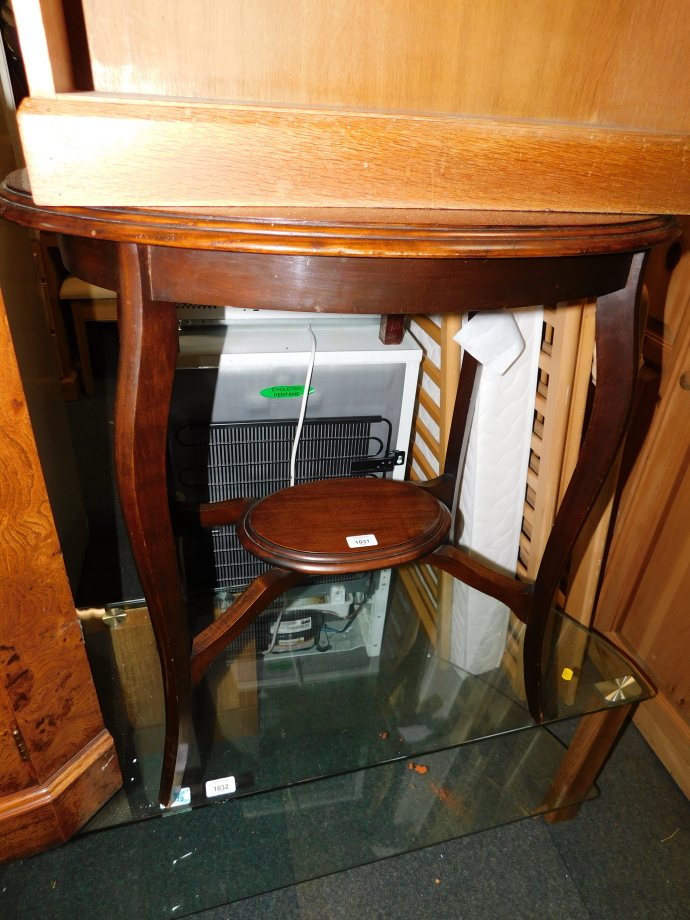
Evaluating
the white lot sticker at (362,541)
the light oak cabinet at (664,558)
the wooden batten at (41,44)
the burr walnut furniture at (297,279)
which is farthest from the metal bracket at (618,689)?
the wooden batten at (41,44)

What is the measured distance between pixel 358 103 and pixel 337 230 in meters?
A: 0.25

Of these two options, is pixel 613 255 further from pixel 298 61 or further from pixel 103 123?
pixel 103 123

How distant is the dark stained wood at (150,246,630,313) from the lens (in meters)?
0.50

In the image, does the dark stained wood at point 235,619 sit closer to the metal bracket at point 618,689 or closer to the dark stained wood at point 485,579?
the dark stained wood at point 485,579

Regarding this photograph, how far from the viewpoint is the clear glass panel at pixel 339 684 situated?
837 millimetres

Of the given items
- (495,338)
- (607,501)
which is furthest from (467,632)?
(495,338)

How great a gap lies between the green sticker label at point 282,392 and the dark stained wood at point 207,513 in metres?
0.19

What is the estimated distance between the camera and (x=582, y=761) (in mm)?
972

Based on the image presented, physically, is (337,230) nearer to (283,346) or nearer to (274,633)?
(283,346)

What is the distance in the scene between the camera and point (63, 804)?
768mm

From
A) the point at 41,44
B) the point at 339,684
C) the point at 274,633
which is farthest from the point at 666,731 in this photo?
the point at 41,44

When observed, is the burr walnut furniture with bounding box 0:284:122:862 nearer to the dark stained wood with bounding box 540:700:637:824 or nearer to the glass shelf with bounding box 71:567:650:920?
the glass shelf with bounding box 71:567:650:920

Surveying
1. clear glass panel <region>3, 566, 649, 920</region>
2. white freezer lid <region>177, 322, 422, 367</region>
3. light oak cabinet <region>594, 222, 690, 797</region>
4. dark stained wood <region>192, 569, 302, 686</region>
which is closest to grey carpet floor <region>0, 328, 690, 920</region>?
clear glass panel <region>3, 566, 649, 920</region>

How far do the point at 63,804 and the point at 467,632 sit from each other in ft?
2.20
